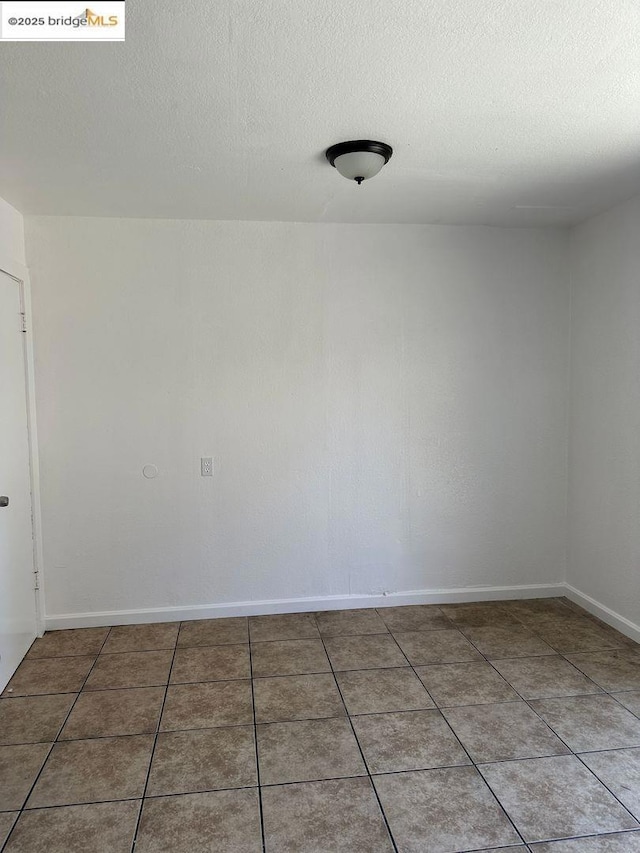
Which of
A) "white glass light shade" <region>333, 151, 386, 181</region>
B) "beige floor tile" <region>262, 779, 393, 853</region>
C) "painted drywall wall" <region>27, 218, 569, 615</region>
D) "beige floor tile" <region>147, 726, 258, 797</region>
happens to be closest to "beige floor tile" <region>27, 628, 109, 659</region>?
"painted drywall wall" <region>27, 218, 569, 615</region>

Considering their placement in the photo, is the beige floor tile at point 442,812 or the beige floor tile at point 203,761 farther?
the beige floor tile at point 203,761

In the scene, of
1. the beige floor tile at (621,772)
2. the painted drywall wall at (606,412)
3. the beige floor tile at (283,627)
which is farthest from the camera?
the beige floor tile at (283,627)

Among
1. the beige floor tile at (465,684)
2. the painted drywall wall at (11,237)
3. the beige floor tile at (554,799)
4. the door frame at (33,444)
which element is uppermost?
the painted drywall wall at (11,237)

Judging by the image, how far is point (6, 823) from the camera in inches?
76.4

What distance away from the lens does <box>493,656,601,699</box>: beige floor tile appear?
2.75m

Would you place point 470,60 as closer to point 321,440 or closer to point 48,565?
point 321,440

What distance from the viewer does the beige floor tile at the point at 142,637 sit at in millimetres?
3234

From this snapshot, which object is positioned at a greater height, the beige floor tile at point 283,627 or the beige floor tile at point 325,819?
the beige floor tile at point 283,627

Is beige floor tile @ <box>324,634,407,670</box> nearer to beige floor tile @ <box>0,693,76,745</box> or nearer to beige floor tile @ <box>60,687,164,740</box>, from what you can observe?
beige floor tile @ <box>60,687,164,740</box>

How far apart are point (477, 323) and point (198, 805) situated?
3.02 meters

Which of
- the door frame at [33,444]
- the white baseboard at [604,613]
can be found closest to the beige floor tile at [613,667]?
the white baseboard at [604,613]

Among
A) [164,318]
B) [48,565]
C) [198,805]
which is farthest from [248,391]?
[198,805]

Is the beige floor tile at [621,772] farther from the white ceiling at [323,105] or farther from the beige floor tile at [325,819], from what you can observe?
the white ceiling at [323,105]

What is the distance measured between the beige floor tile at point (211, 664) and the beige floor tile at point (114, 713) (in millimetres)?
182
